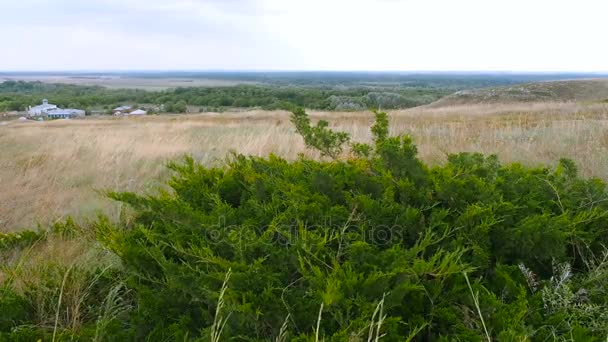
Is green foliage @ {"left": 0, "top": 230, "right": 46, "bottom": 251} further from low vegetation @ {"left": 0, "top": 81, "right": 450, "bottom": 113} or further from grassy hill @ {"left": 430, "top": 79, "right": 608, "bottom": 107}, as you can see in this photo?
low vegetation @ {"left": 0, "top": 81, "right": 450, "bottom": 113}

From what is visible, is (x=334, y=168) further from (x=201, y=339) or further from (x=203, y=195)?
(x=201, y=339)

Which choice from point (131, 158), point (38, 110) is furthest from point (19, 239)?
point (38, 110)

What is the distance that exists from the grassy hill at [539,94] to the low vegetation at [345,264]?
3157cm

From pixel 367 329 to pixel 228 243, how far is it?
781mm

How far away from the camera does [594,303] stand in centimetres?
211

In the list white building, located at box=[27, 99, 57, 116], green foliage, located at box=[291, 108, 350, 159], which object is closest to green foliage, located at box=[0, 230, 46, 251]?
green foliage, located at box=[291, 108, 350, 159]

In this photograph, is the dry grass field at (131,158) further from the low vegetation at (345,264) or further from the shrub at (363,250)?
the shrub at (363,250)

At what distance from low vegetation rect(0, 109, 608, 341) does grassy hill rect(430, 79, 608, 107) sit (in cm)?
3157

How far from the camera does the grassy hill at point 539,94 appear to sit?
32.3 m

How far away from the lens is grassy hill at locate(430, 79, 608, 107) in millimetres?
32281

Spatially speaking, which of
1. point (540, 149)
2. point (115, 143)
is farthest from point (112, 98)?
point (540, 149)

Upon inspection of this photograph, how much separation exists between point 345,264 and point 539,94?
3556cm

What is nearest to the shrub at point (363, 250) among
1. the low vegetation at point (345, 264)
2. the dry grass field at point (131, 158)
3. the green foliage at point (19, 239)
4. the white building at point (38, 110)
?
the low vegetation at point (345, 264)

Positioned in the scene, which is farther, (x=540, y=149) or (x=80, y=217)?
(x=540, y=149)
